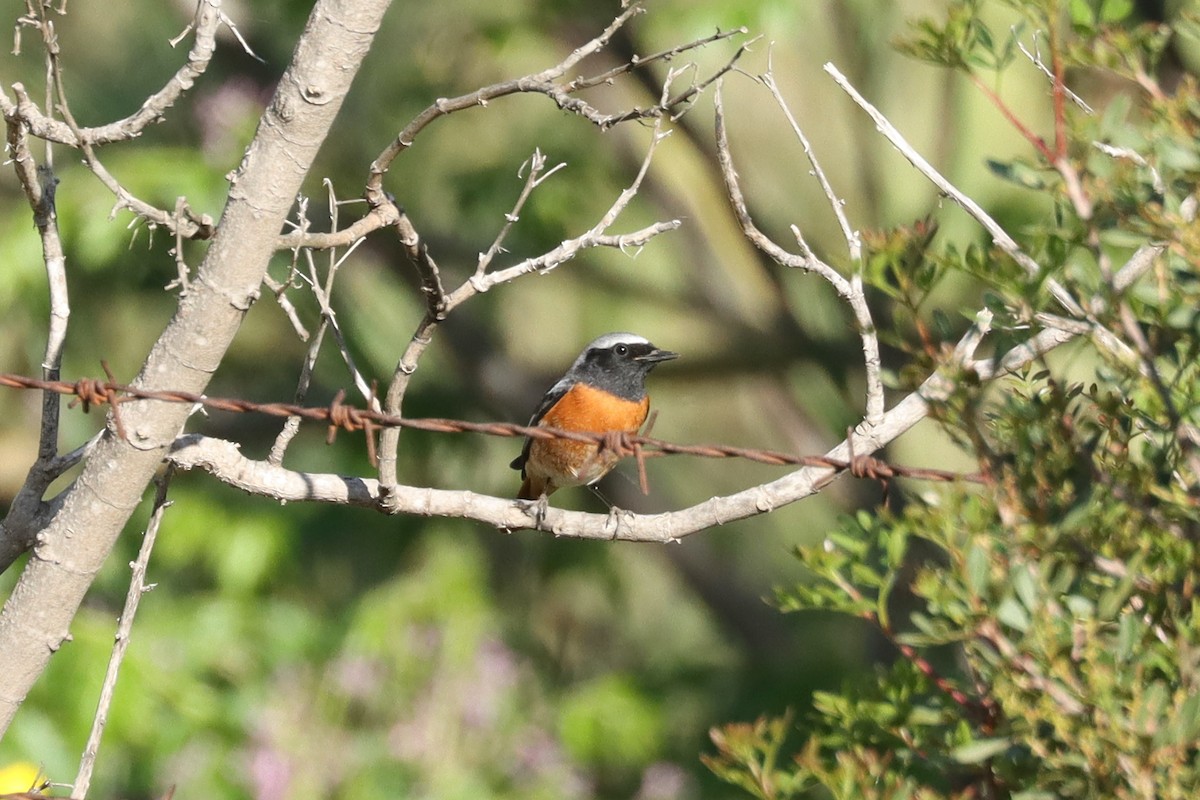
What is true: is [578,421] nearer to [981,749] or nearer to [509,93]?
[509,93]

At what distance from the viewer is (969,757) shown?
168 centimetres

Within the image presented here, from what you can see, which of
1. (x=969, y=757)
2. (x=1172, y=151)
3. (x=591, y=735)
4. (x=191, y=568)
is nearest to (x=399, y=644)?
(x=591, y=735)

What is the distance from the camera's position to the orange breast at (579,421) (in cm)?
464

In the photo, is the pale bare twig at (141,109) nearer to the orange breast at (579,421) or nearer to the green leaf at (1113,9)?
the green leaf at (1113,9)

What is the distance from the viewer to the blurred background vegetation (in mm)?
4973

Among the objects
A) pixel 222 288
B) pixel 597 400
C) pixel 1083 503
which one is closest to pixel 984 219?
pixel 1083 503

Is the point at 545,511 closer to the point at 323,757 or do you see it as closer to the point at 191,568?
the point at 323,757

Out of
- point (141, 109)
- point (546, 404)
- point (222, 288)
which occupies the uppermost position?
point (141, 109)

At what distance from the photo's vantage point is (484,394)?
6.02 metres

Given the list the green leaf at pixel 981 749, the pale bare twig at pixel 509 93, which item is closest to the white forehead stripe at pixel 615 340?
the pale bare twig at pixel 509 93

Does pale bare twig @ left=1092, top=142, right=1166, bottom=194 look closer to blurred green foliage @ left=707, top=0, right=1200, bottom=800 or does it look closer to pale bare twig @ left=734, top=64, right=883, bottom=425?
blurred green foliage @ left=707, top=0, right=1200, bottom=800

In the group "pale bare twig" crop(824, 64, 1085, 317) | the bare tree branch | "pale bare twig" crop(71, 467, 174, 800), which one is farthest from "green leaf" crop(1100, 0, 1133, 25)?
"pale bare twig" crop(71, 467, 174, 800)

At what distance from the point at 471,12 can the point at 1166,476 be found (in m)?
5.17

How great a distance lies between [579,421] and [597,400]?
0.11m
